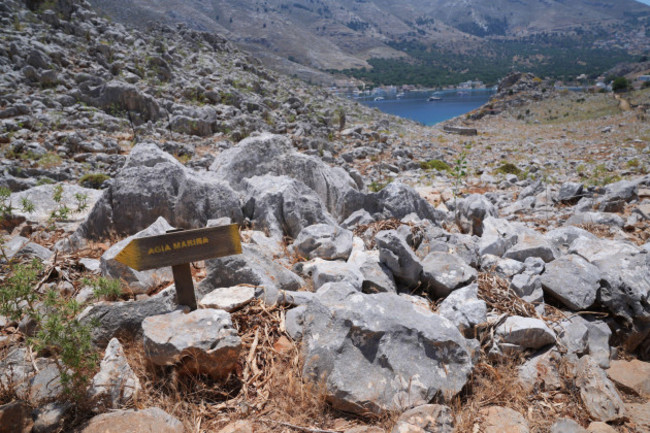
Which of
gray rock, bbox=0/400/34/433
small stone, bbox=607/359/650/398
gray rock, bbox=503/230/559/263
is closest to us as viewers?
gray rock, bbox=0/400/34/433

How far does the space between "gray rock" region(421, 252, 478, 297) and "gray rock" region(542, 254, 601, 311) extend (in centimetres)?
81

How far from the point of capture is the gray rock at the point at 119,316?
10.1 ft

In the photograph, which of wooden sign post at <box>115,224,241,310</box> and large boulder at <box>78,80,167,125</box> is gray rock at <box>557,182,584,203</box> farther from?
large boulder at <box>78,80,167,125</box>

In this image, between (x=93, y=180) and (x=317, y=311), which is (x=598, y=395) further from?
(x=93, y=180)

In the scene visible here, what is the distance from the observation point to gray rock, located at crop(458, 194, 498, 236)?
6.43 metres

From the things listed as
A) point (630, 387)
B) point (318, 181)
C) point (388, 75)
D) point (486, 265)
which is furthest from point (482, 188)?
point (388, 75)

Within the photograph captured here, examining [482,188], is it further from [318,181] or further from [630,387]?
[630,387]

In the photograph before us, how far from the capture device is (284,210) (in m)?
5.79

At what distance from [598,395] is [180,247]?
11.9 ft

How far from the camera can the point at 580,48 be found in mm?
197500

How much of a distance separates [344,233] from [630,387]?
3329 millimetres

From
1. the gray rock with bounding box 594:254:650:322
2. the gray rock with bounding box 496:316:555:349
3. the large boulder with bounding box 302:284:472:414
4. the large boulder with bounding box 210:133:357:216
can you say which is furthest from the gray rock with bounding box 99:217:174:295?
the gray rock with bounding box 594:254:650:322

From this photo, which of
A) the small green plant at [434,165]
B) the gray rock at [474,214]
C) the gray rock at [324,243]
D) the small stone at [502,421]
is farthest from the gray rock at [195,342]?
the small green plant at [434,165]

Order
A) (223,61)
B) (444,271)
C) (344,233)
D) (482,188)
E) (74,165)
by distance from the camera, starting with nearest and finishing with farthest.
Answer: (444,271) < (344,233) < (74,165) < (482,188) < (223,61)
